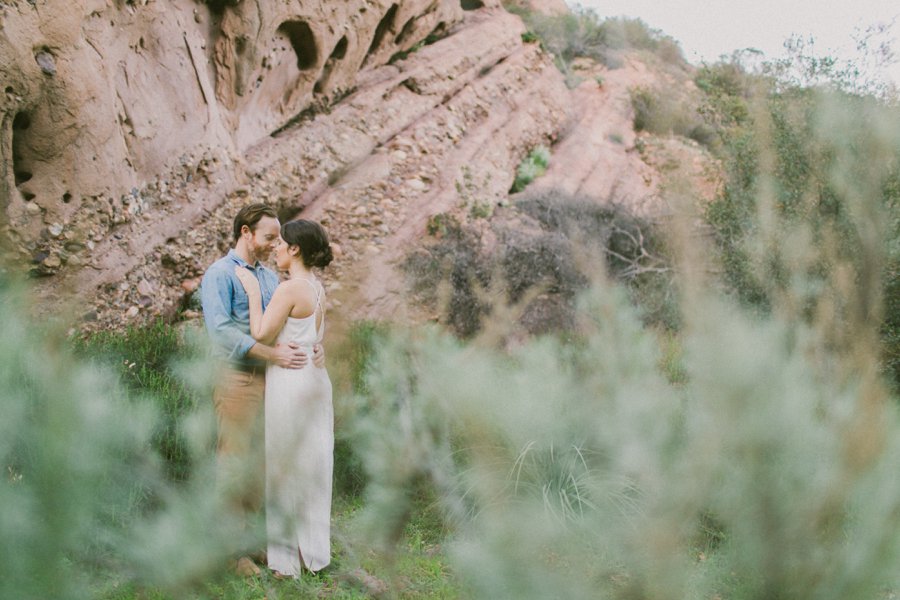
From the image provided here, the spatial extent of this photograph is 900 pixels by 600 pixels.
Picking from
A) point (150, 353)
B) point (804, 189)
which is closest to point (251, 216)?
point (150, 353)

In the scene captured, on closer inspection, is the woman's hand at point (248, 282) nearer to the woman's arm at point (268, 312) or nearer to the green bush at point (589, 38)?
the woman's arm at point (268, 312)

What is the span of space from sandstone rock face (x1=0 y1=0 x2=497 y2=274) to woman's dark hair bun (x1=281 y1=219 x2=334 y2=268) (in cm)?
122

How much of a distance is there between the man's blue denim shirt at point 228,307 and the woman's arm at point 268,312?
14 centimetres

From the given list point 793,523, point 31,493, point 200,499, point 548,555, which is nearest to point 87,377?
point 31,493

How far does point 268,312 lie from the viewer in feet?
10.7

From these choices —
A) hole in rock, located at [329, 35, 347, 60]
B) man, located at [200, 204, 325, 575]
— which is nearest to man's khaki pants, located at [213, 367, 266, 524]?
man, located at [200, 204, 325, 575]

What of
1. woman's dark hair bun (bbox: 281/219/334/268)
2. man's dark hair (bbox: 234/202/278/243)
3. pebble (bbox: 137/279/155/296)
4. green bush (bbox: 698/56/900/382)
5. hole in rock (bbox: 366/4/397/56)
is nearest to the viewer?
green bush (bbox: 698/56/900/382)

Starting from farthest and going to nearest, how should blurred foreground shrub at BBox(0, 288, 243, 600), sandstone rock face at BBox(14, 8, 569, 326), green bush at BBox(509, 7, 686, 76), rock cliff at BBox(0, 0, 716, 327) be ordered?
green bush at BBox(509, 7, 686, 76) < sandstone rock face at BBox(14, 8, 569, 326) < rock cliff at BBox(0, 0, 716, 327) < blurred foreground shrub at BBox(0, 288, 243, 600)

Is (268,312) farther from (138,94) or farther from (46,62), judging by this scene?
(138,94)

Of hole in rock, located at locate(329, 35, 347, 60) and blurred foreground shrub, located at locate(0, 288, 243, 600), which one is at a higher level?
blurred foreground shrub, located at locate(0, 288, 243, 600)

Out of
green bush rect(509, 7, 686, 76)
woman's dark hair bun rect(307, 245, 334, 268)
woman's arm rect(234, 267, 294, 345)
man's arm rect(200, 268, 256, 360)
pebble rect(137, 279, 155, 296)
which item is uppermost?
green bush rect(509, 7, 686, 76)

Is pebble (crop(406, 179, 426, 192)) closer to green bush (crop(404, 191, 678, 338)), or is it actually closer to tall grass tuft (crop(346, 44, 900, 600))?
green bush (crop(404, 191, 678, 338))

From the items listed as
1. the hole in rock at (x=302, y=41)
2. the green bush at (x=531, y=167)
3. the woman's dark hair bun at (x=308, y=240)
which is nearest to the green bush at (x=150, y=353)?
the woman's dark hair bun at (x=308, y=240)

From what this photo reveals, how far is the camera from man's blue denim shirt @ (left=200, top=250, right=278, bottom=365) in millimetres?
3377
